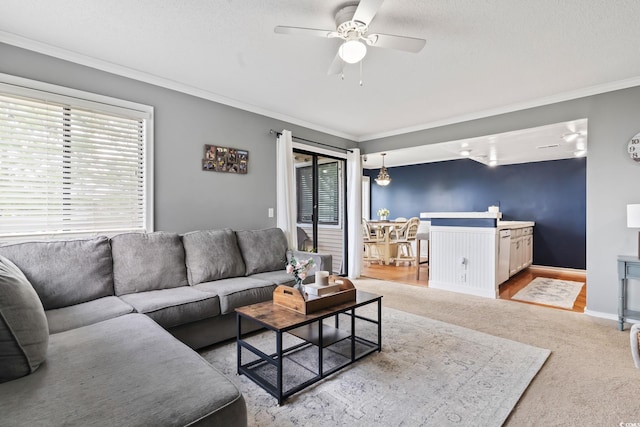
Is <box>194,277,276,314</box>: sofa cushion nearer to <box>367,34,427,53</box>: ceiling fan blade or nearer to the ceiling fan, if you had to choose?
the ceiling fan

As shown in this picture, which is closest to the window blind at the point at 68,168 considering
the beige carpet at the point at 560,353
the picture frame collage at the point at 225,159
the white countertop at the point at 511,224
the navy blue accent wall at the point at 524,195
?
the picture frame collage at the point at 225,159

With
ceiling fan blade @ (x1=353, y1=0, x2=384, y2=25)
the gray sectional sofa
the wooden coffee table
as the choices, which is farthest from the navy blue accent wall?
ceiling fan blade @ (x1=353, y1=0, x2=384, y2=25)

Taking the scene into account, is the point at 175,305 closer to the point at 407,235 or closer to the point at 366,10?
the point at 366,10

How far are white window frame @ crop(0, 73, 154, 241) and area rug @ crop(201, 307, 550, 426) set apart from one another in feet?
5.02

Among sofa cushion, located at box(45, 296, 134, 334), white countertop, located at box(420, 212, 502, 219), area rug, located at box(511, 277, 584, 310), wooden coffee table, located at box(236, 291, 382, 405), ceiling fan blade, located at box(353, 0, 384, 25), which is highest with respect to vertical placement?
ceiling fan blade, located at box(353, 0, 384, 25)

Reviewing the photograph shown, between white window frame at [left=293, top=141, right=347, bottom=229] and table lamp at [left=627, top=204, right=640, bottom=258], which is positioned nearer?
table lamp at [left=627, top=204, right=640, bottom=258]

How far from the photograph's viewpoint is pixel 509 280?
17.2 feet

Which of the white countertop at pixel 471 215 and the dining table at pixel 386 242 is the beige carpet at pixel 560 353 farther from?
the dining table at pixel 386 242

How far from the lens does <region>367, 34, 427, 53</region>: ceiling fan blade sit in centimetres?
196

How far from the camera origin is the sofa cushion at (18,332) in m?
1.14

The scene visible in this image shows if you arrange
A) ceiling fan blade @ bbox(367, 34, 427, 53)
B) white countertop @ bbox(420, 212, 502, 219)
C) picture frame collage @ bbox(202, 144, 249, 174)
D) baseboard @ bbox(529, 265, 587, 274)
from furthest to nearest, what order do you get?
baseboard @ bbox(529, 265, 587, 274) < white countertop @ bbox(420, 212, 502, 219) < picture frame collage @ bbox(202, 144, 249, 174) < ceiling fan blade @ bbox(367, 34, 427, 53)

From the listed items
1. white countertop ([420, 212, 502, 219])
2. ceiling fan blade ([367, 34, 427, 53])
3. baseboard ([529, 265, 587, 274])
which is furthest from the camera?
baseboard ([529, 265, 587, 274])

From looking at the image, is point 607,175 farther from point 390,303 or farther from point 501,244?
point 390,303

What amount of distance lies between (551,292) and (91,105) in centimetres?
588
